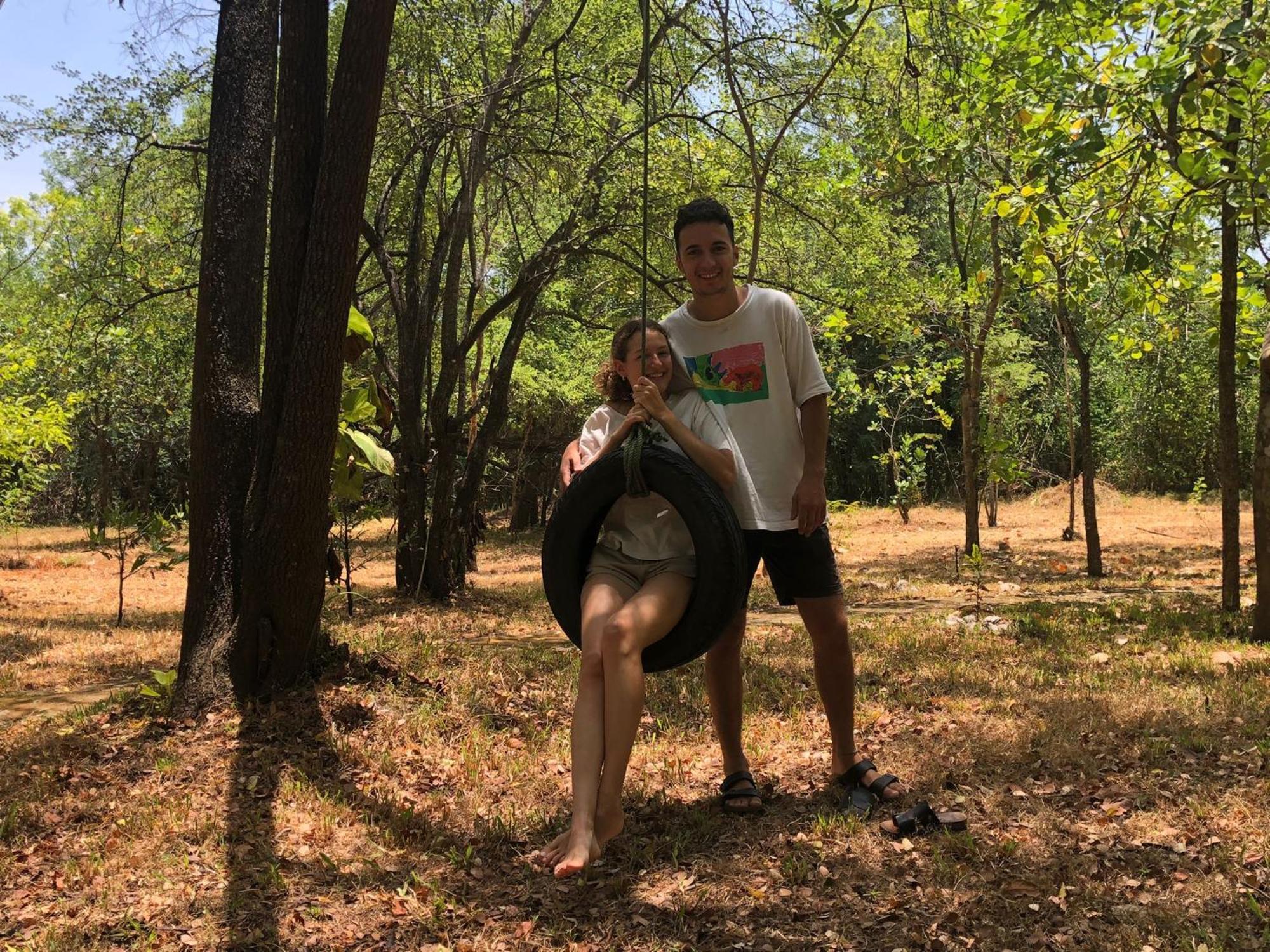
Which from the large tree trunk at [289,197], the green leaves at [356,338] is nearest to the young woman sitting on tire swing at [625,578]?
the large tree trunk at [289,197]

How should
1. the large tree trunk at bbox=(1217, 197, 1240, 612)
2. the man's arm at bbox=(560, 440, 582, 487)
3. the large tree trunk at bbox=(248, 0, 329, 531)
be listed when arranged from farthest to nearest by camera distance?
the large tree trunk at bbox=(1217, 197, 1240, 612), the large tree trunk at bbox=(248, 0, 329, 531), the man's arm at bbox=(560, 440, 582, 487)

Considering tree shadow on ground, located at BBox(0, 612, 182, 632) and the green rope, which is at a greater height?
the green rope

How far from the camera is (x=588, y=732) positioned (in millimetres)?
2654

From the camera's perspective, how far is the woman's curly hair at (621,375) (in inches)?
121

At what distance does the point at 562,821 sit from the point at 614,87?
7.00 meters

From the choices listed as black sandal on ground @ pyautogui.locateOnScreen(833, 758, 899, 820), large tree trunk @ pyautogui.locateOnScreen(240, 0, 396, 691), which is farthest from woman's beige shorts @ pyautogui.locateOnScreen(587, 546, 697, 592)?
large tree trunk @ pyautogui.locateOnScreen(240, 0, 396, 691)

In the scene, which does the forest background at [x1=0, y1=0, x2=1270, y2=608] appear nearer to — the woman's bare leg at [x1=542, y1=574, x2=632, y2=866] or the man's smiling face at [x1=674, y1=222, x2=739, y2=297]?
the man's smiling face at [x1=674, y1=222, x2=739, y2=297]

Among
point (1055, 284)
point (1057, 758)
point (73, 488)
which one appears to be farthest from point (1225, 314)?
point (73, 488)

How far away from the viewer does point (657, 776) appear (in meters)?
3.61

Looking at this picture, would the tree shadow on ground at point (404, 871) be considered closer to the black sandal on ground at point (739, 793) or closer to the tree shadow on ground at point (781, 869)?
the tree shadow on ground at point (781, 869)

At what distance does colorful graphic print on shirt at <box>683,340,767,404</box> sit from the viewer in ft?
9.95

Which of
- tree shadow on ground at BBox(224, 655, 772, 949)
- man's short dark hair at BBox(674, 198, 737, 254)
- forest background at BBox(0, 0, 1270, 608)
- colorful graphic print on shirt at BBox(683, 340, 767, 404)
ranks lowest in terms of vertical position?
tree shadow on ground at BBox(224, 655, 772, 949)

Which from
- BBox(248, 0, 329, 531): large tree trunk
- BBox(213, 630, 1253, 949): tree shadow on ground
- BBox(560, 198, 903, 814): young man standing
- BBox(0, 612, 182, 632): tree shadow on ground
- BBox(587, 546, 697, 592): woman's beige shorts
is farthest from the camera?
BBox(0, 612, 182, 632): tree shadow on ground

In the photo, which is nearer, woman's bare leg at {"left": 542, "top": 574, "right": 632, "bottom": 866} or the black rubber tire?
woman's bare leg at {"left": 542, "top": 574, "right": 632, "bottom": 866}
